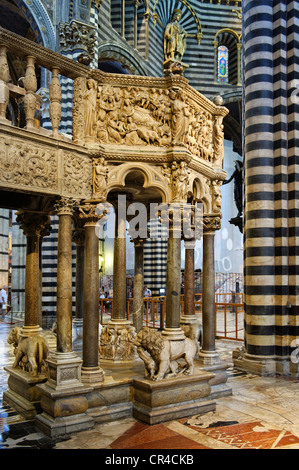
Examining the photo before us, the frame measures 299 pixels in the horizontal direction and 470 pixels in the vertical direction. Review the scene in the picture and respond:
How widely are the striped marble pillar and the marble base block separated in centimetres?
275

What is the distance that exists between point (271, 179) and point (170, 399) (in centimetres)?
506

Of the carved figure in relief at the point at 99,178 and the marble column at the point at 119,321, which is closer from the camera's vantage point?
the carved figure in relief at the point at 99,178

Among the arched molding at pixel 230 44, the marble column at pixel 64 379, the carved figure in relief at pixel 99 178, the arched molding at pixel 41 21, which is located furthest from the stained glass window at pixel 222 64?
the marble column at pixel 64 379

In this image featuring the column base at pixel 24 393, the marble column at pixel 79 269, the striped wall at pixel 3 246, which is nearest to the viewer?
the column base at pixel 24 393

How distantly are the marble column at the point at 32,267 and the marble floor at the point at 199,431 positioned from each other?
1227mm

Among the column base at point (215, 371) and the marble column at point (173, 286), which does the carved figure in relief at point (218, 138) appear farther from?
the column base at point (215, 371)

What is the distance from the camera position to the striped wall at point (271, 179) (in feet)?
27.7

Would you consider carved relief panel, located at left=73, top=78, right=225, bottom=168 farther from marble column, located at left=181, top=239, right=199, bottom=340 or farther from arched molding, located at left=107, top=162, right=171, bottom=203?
marble column, located at left=181, top=239, right=199, bottom=340

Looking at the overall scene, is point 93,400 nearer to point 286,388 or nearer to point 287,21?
point 286,388

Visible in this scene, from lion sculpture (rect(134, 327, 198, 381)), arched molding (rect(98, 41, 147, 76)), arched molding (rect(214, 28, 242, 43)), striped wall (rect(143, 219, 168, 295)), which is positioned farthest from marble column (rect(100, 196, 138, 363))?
arched molding (rect(214, 28, 242, 43))

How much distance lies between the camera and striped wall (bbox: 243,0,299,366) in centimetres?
845

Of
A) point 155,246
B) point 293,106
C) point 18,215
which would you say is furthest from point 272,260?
point 155,246

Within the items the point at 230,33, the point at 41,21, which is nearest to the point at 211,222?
the point at 41,21

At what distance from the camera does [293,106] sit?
8.72 m
